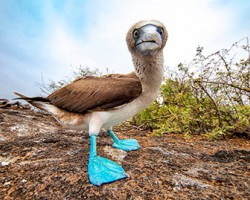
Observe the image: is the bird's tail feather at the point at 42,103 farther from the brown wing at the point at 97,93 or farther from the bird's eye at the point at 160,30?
the bird's eye at the point at 160,30

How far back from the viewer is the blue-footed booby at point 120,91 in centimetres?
172

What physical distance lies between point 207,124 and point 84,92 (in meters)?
2.02

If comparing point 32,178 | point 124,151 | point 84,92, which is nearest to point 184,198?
point 124,151

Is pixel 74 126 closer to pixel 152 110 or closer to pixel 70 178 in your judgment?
pixel 70 178

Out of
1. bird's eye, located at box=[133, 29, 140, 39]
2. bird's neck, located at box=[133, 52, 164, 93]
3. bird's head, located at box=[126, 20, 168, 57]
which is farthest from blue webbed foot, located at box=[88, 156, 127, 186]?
bird's eye, located at box=[133, 29, 140, 39]

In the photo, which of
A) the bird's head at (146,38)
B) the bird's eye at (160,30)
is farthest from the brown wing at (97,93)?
the bird's eye at (160,30)

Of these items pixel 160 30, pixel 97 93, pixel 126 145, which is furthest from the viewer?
pixel 126 145

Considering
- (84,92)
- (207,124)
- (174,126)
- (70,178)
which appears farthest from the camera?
(174,126)

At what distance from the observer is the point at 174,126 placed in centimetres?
324

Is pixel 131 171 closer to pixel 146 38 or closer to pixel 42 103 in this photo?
pixel 146 38

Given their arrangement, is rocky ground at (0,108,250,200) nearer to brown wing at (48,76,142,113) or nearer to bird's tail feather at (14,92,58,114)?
bird's tail feather at (14,92,58,114)

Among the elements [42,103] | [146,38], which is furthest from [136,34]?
[42,103]

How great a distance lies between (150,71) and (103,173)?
97cm

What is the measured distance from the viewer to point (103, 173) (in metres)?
1.44
